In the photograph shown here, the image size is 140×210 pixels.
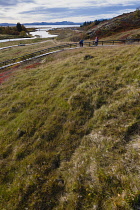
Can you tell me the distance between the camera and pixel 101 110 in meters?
8.87

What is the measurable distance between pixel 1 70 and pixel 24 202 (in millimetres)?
25962

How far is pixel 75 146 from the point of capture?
7.22 m

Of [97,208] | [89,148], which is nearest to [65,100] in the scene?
[89,148]

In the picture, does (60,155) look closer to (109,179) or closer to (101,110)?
(109,179)

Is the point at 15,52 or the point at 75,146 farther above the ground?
the point at 15,52

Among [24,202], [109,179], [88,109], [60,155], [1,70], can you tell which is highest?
[1,70]

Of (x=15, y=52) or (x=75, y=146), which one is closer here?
(x=75, y=146)

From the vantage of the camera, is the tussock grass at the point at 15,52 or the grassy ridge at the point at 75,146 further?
the tussock grass at the point at 15,52

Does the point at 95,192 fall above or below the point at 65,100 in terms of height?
below

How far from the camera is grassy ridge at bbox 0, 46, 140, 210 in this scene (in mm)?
4844

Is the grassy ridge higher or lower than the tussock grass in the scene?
lower

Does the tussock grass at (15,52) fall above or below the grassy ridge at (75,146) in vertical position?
above

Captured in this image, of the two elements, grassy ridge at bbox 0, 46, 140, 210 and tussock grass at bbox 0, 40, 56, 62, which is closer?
grassy ridge at bbox 0, 46, 140, 210

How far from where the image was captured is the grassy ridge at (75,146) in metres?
4.84
